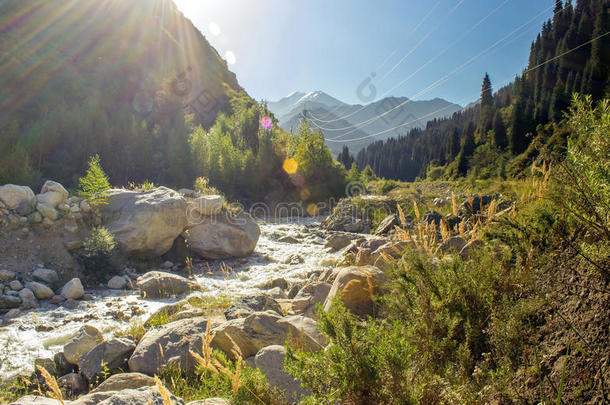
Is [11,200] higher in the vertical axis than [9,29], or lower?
lower

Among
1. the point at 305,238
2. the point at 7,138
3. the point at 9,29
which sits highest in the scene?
the point at 9,29

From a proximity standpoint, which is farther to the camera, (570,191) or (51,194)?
(51,194)

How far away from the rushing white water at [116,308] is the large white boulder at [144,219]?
3.99ft

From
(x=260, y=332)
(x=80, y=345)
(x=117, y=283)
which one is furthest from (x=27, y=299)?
(x=260, y=332)

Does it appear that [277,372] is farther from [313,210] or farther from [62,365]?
[313,210]

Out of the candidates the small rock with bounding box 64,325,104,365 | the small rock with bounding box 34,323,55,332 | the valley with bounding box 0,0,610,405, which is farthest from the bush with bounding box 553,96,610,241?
the small rock with bounding box 34,323,55,332

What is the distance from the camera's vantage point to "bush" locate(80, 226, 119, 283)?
631 cm

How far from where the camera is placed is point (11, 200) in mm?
6102

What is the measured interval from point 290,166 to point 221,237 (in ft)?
50.2

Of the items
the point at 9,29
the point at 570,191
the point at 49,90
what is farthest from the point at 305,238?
the point at 9,29

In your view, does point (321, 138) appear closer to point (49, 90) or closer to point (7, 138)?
point (7, 138)

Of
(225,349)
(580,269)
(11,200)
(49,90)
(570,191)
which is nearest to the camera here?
(580,269)

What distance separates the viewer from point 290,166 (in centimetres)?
2345

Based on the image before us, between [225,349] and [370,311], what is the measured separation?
143 cm
